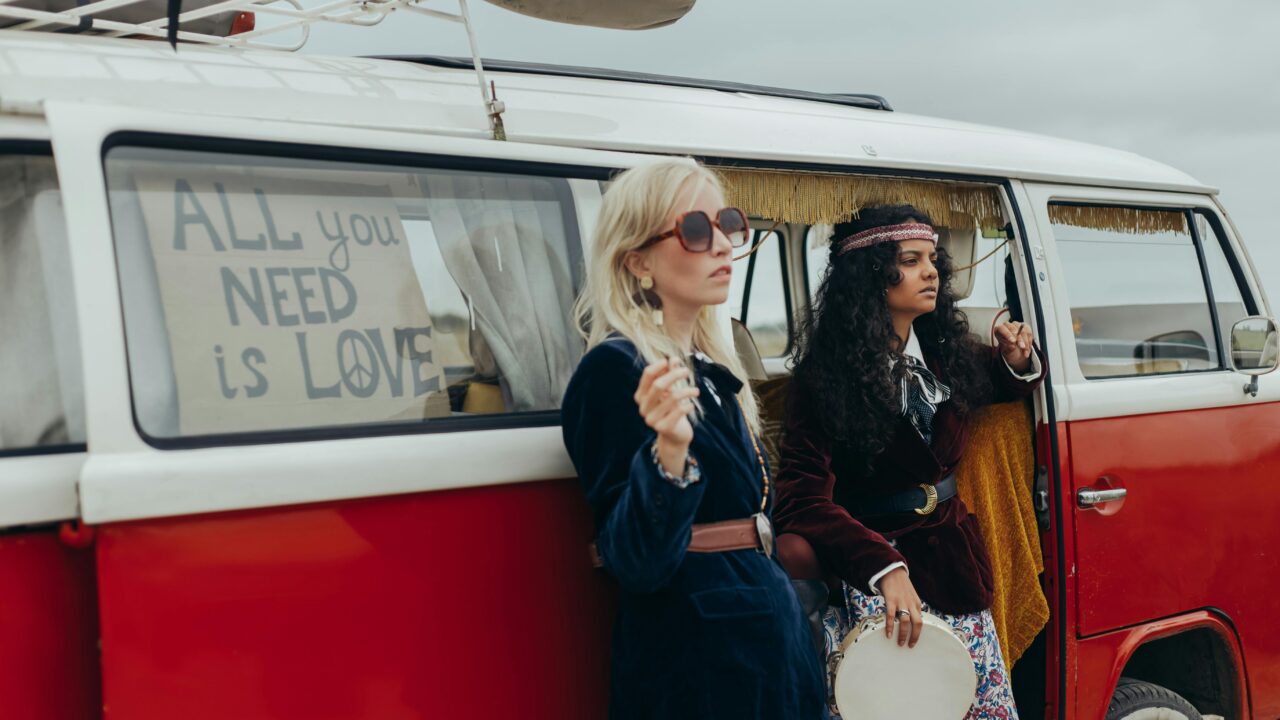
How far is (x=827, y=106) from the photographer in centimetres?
350

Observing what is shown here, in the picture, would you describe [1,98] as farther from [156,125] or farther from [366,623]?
[366,623]

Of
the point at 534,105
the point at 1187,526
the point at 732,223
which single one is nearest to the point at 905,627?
the point at 732,223

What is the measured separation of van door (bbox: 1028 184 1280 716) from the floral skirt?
1.45 feet

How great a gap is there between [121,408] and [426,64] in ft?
4.25

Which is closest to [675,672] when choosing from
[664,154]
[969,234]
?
[664,154]

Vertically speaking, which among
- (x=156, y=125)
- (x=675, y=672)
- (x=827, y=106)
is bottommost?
(x=675, y=672)

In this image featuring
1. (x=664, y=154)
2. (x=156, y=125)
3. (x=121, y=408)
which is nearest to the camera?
(x=121, y=408)

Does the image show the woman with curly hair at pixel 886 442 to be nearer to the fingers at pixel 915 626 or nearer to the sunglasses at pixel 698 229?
the fingers at pixel 915 626

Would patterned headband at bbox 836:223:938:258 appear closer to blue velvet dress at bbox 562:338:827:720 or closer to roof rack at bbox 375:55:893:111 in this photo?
roof rack at bbox 375:55:893:111

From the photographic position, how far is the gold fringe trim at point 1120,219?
12.1ft

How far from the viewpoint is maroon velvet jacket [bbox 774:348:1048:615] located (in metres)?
2.98

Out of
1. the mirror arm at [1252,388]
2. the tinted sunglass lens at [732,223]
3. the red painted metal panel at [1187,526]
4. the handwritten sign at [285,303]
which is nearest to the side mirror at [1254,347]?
the mirror arm at [1252,388]

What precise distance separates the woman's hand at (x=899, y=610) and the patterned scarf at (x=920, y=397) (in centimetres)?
48

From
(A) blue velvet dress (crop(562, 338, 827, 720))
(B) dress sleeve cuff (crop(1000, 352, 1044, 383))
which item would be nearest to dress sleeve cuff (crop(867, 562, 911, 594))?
(A) blue velvet dress (crop(562, 338, 827, 720))
